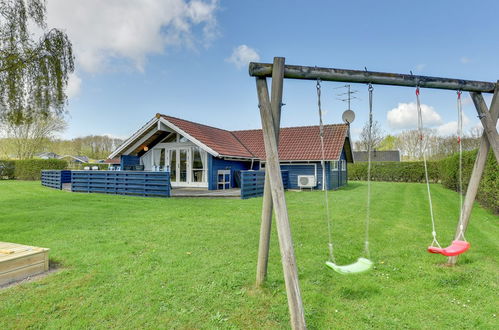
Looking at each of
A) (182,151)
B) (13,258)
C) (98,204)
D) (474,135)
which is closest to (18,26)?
(98,204)

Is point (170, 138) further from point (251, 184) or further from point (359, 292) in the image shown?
point (359, 292)

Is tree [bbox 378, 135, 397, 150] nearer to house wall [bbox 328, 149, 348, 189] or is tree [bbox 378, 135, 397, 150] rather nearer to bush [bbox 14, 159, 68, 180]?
house wall [bbox 328, 149, 348, 189]

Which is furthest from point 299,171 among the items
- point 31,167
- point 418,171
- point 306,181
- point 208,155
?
point 31,167

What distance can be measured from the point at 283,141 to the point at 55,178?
14.1 metres

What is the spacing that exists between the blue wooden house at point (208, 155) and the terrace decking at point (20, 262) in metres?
9.73

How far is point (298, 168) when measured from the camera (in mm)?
16734

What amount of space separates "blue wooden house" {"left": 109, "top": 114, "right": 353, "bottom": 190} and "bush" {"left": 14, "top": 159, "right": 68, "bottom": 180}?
15.0 meters

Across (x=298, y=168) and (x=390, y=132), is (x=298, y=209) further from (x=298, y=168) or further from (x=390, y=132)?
(x=390, y=132)

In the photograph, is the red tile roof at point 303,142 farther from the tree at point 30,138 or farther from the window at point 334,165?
the tree at point 30,138

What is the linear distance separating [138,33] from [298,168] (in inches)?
426

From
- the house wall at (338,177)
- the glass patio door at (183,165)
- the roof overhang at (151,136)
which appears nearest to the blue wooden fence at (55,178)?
the roof overhang at (151,136)

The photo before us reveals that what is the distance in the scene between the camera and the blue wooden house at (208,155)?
14375 mm

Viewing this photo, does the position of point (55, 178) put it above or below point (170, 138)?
below

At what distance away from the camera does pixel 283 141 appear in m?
18.5
